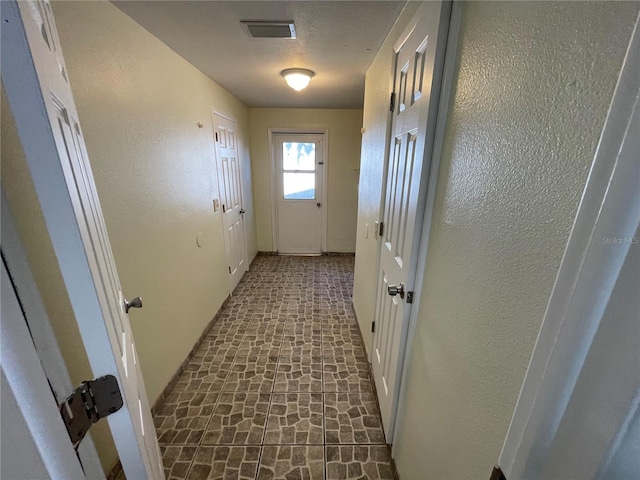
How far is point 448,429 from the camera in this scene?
0.82m

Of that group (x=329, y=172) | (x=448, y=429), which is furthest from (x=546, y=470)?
(x=329, y=172)

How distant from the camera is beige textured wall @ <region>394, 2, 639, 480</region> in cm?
42

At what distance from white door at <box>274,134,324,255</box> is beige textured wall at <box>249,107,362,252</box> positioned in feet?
0.54

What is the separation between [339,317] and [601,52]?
8.58 ft

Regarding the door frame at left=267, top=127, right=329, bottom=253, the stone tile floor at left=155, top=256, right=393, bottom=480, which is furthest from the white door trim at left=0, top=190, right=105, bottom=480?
the door frame at left=267, top=127, right=329, bottom=253

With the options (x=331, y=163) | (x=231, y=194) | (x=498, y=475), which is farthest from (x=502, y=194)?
(x=331, y=163)

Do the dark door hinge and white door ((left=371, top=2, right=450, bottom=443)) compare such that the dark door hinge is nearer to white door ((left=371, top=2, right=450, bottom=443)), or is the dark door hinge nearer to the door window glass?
white door ((left=371, top=2, right=450, bottom=443))

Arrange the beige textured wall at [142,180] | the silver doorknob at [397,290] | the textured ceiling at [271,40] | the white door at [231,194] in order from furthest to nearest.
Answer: the white door at [231,194]
the textured ceiling at [271,40]
the silver doorknob at [397,290]
the beige textured wall at [142,180]

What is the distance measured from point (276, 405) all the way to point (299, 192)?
317 centimetres

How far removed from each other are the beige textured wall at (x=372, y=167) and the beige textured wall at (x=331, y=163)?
1710mm

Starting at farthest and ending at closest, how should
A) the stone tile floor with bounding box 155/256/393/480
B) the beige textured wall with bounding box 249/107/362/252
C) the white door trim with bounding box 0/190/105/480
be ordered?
the beige textured wall with bounding box 249/107/362/252
the stone tile floor with bounding box 155/256/393/480
the white door trim with bounding box 0/190/105/480

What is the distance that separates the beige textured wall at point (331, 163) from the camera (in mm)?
3889

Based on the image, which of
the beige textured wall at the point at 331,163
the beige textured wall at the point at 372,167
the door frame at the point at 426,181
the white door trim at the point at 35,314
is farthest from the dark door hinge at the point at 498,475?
the beige textured wall at the point at 331,163

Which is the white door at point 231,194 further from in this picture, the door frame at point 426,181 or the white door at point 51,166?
the white door at point 51,166
